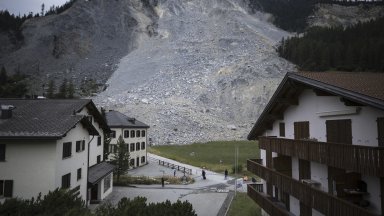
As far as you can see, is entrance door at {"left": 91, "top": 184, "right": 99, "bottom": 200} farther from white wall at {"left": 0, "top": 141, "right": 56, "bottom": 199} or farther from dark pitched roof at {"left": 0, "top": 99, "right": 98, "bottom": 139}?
white wall at {"left": 0, "top": 141, "right": 56, "bottom": 199}

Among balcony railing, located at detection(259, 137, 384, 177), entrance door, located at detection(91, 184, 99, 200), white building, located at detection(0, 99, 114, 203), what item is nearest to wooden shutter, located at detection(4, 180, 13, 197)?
white building, located at detection(0, 99, 114, 203)

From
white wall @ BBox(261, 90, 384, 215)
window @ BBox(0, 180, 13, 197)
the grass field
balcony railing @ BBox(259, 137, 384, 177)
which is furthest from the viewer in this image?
the grass field

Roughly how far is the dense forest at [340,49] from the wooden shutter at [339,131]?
10612 cm

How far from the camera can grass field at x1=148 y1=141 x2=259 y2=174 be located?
5750 cm

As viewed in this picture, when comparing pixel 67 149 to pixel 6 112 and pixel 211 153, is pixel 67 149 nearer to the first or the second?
pixel 6 112

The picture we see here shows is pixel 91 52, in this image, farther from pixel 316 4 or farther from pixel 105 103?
pixel 316 4

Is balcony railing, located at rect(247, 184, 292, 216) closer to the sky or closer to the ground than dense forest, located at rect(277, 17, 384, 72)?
closer to the ground

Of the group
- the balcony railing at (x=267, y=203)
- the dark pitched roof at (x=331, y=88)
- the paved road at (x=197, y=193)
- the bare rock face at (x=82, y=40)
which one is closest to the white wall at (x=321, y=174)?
the balcony railing at (x=267, y=203)

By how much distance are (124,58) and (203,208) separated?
11988 centimetres

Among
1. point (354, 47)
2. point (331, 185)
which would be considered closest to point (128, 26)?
point (354, 47)

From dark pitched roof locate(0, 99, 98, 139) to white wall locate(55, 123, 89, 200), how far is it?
105 cm

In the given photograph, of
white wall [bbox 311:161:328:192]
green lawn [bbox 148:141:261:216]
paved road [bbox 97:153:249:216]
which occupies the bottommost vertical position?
paved road [bbox 97:153:249:216]

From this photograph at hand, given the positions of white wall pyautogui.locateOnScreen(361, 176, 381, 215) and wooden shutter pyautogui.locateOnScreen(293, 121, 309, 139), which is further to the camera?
wooden shutter pyautogui.locateOnScreen(293, 121, 309, 139)

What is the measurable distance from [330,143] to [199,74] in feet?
356
